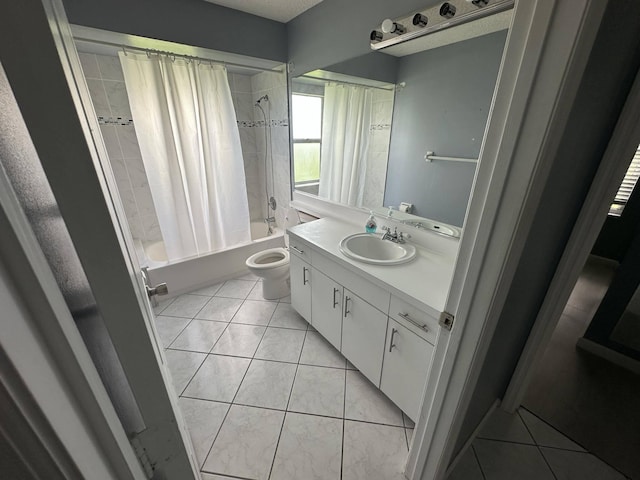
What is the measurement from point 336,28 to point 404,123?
2.93 feet

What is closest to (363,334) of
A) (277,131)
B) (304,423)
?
(304,423)

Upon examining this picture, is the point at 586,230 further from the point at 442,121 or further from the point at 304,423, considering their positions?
the point at 304,423

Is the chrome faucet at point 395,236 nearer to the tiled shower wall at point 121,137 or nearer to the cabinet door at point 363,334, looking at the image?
the cabinet door at point 363,334

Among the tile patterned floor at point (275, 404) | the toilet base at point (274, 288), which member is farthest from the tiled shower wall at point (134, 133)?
the tile patterned floor at point (275, 404)

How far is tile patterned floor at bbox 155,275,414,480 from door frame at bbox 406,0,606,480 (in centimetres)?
70

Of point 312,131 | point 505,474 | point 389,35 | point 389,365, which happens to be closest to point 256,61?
point 312,131

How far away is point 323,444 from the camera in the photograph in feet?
4.49

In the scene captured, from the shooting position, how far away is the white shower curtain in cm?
211

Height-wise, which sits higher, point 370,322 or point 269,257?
point 370,322

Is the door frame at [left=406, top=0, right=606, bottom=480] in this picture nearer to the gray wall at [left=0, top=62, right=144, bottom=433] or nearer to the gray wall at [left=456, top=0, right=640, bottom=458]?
the gray wall at [left=456, top=0, right=640, bottom=458]

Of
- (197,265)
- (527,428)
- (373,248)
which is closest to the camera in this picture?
(527,428)

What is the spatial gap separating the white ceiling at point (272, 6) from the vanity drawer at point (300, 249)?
175 cm

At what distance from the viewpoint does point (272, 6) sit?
2002 millimetres

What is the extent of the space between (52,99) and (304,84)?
7.81ft
